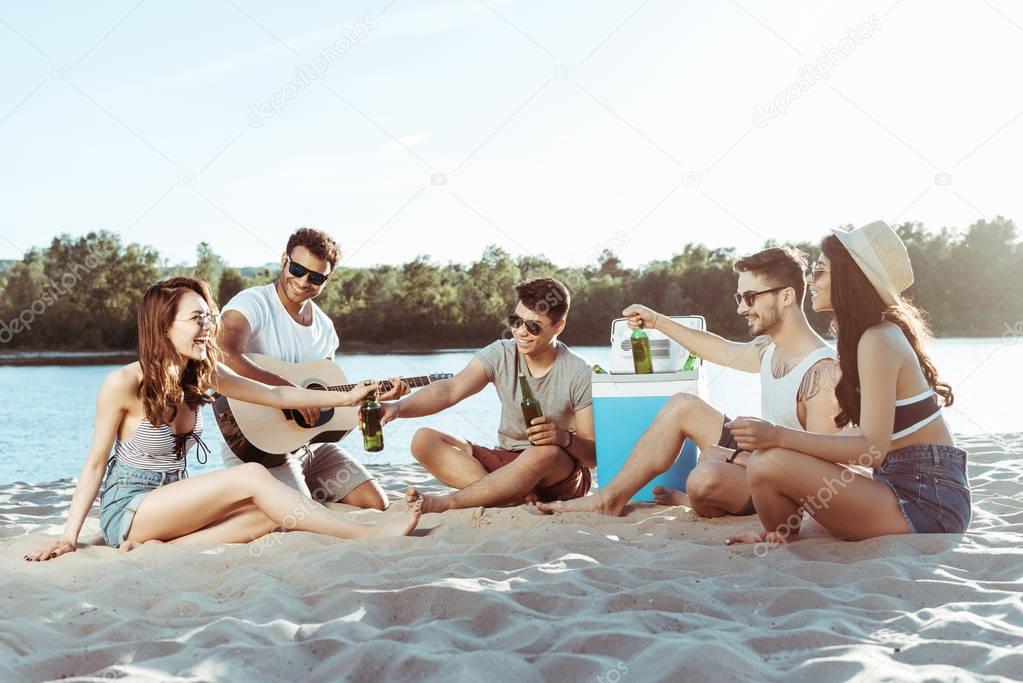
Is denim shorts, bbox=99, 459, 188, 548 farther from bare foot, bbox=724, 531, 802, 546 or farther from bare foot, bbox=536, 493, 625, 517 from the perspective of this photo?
bare foot, bbox=724, 531, 802, 546

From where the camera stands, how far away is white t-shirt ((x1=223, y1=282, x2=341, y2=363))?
14.0ft

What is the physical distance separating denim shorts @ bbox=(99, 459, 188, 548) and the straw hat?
8.14 feet

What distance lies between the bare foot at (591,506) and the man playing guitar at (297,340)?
84 centimetres

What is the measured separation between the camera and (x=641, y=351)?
4.20 metres

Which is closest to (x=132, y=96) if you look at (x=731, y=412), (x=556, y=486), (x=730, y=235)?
(x=730, y=235)

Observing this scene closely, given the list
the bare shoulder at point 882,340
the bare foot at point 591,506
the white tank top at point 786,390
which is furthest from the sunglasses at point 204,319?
the bare shoulder at point 882,340

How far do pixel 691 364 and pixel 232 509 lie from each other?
6.51ft

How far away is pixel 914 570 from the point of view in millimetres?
2777

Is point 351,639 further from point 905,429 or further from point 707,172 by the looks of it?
point 707,172

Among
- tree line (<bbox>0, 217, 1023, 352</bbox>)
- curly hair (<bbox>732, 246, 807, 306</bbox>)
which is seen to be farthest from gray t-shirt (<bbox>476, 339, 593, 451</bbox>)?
tree line (<bbox>0, 217, 1023, 352</bbox>)

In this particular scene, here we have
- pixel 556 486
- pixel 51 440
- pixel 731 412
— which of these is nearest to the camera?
pixel 556 486

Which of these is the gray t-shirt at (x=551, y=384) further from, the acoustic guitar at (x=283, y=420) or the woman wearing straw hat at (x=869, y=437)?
the woman wearing straw hat at (x=869, y=437)

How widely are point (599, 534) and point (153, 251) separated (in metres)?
27.5

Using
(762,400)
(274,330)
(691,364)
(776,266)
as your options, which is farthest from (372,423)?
(776,266)
